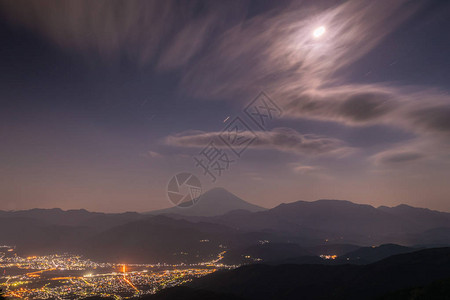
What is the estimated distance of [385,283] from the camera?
447 feet

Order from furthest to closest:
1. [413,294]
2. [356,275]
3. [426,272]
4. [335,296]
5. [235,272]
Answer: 1. [235,272]
2. [356,275]
3. [426,272]
4. [335,296]
5. [413,294]

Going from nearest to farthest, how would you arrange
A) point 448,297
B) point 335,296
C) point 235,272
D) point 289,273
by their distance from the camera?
point 448,297 < point 335,296 < point 289,273 < point 235,272

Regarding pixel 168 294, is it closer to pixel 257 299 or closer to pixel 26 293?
pixel 257 299

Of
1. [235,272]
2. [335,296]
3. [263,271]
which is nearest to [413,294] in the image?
[335,296]

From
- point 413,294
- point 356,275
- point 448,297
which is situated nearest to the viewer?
point 448,297

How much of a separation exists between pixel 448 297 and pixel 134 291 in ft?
597

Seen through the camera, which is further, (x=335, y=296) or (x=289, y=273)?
(x=289, y=273)

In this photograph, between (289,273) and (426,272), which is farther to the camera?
(289,273)

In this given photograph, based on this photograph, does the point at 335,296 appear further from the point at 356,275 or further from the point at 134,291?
the point at 134,291

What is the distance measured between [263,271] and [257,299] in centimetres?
4009

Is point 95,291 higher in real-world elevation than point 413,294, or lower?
lower

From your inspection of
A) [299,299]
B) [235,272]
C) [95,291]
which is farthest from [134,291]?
[299,299]

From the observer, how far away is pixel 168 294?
13125 cm

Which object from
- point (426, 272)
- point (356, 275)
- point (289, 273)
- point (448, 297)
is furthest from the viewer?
point (289, 273)
